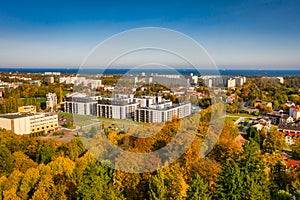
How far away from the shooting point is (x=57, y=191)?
10.7 ft

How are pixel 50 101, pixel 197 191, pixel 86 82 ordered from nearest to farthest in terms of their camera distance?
1. pixel 197 191
2. pixel 86 82
3. pixel 50 101

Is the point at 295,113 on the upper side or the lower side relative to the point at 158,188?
lower

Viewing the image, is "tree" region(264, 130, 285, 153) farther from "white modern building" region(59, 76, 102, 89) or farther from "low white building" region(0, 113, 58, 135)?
"low white building" region(0, 113, 58, 135)

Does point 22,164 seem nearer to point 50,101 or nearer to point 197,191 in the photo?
point 197,191

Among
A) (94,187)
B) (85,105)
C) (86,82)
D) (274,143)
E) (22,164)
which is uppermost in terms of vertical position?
(86,82)

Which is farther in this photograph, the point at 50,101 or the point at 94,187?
the point at 50,101

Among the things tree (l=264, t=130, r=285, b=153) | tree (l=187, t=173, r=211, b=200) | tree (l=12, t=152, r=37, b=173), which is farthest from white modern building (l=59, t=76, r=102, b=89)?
tree (l=264, t=130, r=285, b=153)

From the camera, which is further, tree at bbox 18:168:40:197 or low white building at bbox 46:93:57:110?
low white building at bbox 46:93:57:110

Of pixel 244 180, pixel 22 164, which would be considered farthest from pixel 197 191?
pixel 22 164

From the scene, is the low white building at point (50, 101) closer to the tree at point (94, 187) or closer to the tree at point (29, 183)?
the tree at point (29, 183)

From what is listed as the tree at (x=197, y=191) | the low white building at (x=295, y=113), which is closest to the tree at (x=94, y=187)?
the tree at (x=197, y=191)

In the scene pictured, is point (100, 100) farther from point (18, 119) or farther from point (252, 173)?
point (252, 173)

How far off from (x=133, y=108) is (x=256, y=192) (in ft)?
25.3

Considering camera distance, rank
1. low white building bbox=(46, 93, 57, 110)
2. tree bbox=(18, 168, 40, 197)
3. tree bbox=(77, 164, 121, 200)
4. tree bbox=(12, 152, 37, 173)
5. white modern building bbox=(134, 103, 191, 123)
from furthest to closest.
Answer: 1. low white building bbox=(46, 93, 57, 110)
2. white modern building bbox=(134, 103, 191, 123)
3. tree bbox=(12, 152, 37, 173)
4. tree bbox=(18, 168, 40, 197)
5. tree bbox=(77, 164, 121, 200)
